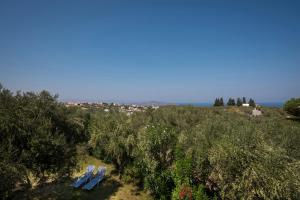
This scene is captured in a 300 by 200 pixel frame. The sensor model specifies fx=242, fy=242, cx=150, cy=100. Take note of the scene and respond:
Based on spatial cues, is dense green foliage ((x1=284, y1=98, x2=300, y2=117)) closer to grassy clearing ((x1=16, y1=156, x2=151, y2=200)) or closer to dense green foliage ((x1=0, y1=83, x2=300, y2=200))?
dense green foliage ((x1=0, y1=83, x2=300, y2=200))

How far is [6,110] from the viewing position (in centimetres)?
1689

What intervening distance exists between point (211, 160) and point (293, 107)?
149 feet

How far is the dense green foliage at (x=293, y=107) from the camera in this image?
171 ft

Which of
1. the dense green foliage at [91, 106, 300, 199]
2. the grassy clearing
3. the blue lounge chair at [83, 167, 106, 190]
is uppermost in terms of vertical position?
the dense green foliage at [91, 106, 300, 199]

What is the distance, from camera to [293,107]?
5325cm

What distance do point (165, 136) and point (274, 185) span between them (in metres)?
9.30

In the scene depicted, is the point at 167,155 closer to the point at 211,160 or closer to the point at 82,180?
the point at 211,160

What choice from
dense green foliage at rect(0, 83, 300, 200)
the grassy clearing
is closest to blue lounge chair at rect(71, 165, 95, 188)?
the grassy clearing

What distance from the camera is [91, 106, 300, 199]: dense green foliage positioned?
15.0 m

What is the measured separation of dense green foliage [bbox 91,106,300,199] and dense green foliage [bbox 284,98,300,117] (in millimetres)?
30779

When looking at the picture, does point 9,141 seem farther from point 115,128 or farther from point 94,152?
point 94,152

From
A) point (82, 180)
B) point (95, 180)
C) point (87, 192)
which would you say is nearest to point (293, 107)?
point (95, 180)

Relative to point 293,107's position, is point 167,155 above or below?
below

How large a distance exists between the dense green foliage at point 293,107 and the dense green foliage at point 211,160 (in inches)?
1212
